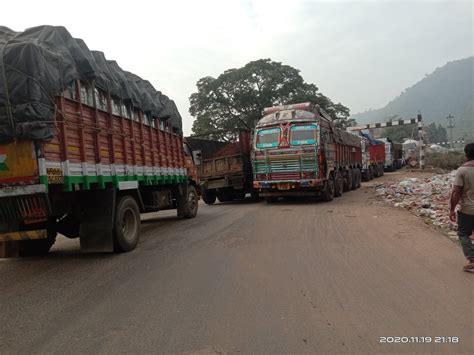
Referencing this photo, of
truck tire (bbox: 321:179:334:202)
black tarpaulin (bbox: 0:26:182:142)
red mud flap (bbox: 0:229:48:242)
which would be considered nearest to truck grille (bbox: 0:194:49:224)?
red mud flap (bbox: 0:229:48:242)

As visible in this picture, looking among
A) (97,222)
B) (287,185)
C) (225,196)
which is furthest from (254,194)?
(97,222)

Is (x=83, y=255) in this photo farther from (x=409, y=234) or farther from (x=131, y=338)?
(x=409, y=234)

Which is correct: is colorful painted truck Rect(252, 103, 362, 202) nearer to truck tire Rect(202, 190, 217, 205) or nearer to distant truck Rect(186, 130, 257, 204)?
distant truck Rect(186, 130, 257, 204)

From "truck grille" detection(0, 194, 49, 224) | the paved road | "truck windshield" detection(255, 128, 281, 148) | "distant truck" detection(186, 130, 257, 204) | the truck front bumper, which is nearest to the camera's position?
the paved road

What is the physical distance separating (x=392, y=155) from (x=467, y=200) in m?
35.0

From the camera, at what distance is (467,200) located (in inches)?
195

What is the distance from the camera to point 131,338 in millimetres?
3486

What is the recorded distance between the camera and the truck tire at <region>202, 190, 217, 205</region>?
16172mm

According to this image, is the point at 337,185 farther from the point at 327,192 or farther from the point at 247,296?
the point at 247,296

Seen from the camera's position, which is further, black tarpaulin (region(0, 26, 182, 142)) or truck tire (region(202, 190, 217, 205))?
truck tire (region(202, 190, 217, 205))

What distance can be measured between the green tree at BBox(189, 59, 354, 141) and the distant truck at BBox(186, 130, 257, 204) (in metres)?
24.3

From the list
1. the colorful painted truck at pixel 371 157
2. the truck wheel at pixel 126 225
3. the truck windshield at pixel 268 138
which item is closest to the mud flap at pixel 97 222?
the truck wheel at pixel 126 225

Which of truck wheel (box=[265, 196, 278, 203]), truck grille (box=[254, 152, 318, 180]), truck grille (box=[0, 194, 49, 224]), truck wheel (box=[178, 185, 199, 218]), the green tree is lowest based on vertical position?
truck wheel (box=[265, 196, 278, 203])

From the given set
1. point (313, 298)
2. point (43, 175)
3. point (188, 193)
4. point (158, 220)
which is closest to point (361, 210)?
point (188, 193)
